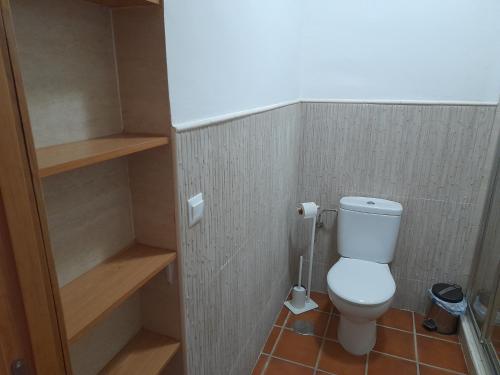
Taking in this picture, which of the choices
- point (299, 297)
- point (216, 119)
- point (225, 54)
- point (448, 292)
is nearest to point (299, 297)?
point (299, 297)

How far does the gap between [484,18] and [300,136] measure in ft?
3.77

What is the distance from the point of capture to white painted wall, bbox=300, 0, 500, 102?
1872mm

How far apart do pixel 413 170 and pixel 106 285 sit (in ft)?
6.14

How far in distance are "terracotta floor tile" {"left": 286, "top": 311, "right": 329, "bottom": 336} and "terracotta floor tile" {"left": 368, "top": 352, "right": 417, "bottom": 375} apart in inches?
12.9

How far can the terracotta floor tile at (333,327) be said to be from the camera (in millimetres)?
2115

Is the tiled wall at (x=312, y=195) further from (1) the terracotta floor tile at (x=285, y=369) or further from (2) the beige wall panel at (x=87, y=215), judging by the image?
(2) the beige wall panel at (x=87, y=215)

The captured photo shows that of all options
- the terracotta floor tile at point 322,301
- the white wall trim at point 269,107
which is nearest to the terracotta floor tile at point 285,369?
the terracotta floor tile at point 322,301

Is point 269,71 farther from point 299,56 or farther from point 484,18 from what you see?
point 484,18

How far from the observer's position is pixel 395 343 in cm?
207

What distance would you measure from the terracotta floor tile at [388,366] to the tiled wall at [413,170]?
53cm

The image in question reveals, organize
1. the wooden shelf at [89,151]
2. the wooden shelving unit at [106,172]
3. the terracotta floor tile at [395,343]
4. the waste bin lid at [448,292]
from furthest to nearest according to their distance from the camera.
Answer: the waste bin lid at [448,292]
the terracotta floor tile at [395,343]
the wooden shelving unit at [106,172]
the wooden shelf at [89,151]

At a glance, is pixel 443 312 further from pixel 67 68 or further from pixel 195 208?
pixel 67 68

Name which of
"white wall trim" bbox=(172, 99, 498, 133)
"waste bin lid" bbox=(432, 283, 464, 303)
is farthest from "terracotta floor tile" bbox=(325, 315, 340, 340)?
"white wall trim" bbox=(172, 99, 498, 133)

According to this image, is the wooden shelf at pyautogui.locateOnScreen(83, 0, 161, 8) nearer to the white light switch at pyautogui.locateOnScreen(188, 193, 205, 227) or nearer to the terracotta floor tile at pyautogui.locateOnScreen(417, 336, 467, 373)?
the white light switch at pyautogui.locateOnScreen(188, 193, 205, 227)
